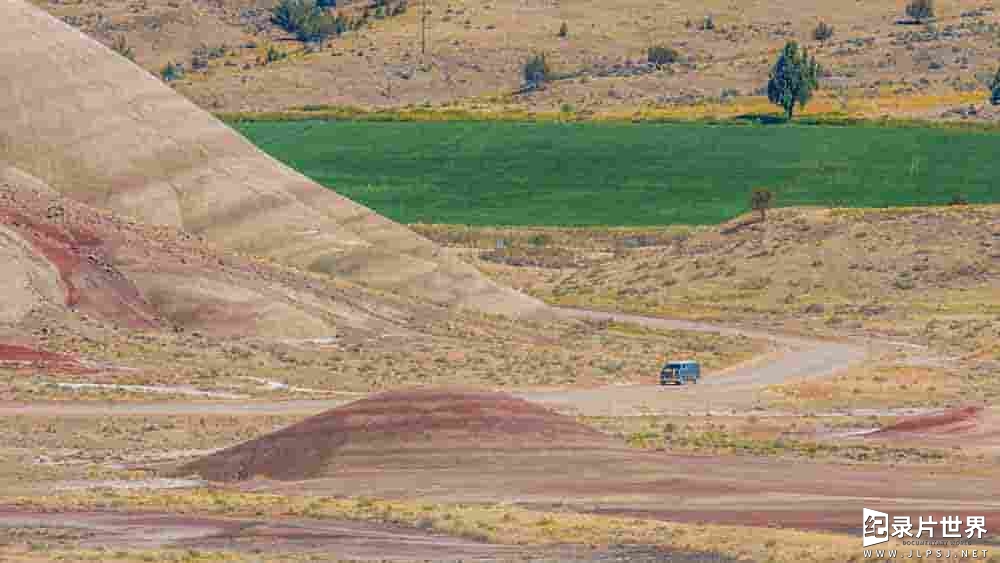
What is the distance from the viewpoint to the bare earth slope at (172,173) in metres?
122

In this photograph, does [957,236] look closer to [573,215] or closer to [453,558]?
[573,215]

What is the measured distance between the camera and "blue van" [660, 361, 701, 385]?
332 ft

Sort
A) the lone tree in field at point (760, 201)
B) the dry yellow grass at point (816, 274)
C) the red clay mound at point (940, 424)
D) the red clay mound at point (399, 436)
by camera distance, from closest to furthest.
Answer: the red clay mound at point (399, 436), the red clay mound at point (940, 424), the dry yellow grass at point (816, 274), the lone tree in field at point (760, 201)

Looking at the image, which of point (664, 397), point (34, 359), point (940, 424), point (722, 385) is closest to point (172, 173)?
point (34, 359)

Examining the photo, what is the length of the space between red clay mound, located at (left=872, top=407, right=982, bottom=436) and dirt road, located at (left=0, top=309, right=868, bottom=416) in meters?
11.1

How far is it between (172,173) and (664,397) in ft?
131

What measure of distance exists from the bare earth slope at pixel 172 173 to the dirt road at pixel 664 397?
1597 centimetres

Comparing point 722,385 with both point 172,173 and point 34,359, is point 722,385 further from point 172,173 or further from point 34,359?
point 172,173

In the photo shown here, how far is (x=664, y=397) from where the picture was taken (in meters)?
96.0

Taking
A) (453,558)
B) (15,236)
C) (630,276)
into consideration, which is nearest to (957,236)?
(630,276)

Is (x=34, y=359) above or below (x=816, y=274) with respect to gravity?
above

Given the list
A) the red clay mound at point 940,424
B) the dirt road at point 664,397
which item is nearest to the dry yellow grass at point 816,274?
the dirt road at point 664,397

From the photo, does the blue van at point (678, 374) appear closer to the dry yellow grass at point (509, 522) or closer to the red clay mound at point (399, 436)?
the red clay mound at point (399, 436)

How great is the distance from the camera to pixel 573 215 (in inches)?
7416
